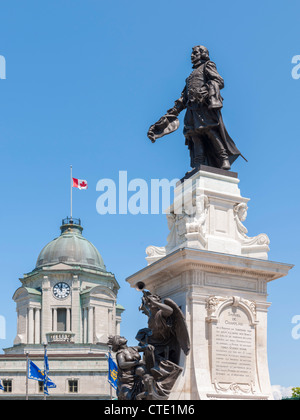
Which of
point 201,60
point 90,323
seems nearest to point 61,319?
point 90,323

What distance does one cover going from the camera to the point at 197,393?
44.1 ft

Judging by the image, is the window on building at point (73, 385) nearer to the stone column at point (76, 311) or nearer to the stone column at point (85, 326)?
the stone column at point (85, 326)

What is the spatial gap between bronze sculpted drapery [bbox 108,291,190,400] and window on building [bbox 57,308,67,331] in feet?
272

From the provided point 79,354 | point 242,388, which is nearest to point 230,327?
point 242,388

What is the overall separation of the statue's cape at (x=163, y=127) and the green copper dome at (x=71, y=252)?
81.4 m

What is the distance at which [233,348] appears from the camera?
14.3m

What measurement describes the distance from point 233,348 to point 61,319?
84.4m

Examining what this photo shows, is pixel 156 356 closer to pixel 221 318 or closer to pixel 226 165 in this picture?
pixel 221 318

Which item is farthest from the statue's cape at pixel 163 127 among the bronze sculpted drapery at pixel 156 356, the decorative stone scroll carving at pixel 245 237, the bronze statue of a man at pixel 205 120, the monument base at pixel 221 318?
the bronze sculpted drapery at pixel 156 356

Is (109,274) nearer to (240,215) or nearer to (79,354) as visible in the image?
(79,354)

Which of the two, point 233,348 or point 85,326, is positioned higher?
point 85,326

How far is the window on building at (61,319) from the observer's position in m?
96.5
